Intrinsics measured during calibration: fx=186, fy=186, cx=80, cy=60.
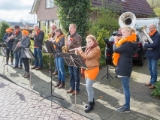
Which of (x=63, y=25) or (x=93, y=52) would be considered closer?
(x=93, y=52)

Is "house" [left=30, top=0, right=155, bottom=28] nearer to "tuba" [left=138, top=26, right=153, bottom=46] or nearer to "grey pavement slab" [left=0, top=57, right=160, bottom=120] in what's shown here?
"grey pavement slab" [left=0, top=57, right=160, bottom=120]

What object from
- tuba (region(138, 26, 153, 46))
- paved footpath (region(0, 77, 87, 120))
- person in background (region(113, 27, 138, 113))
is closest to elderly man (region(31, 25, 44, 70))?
paved footpath (region(0, 77, 87, 120))

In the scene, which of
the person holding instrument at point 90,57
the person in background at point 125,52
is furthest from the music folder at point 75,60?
the person in background at point 125,52

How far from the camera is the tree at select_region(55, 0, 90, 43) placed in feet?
24.0

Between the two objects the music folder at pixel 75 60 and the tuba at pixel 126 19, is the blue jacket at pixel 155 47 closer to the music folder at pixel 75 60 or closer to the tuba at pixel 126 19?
the tuba at pixel 126 19

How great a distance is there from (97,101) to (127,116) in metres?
1.07

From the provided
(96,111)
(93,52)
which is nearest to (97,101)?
(96,111)

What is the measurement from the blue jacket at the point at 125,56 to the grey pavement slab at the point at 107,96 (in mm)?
1007

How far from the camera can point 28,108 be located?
4707 millimetres

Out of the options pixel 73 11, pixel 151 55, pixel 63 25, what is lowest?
pixel 151 55

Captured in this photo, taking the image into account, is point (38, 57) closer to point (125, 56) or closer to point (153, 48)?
point (153, 48)

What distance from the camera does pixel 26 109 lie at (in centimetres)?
465

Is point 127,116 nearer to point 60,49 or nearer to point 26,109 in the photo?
point 26,109

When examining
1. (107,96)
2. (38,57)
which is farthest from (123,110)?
(38,57)
